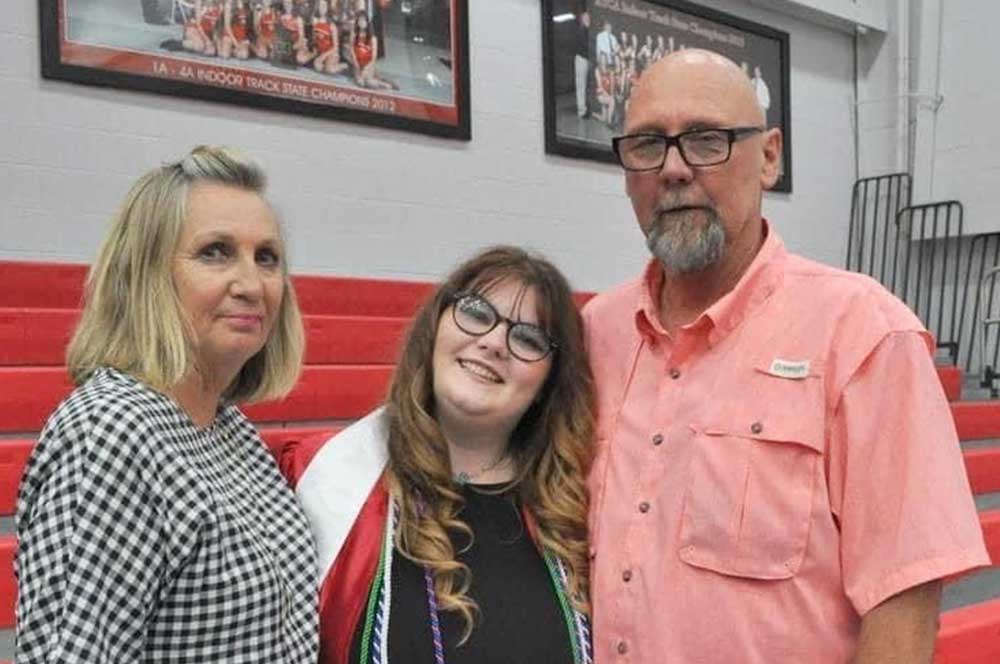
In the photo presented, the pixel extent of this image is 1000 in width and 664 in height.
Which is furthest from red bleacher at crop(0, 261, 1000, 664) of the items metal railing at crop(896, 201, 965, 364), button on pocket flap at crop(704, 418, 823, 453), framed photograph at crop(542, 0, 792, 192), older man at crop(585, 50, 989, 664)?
metal railing at crop(896, 201, 965, 364)

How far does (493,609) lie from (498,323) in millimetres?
404

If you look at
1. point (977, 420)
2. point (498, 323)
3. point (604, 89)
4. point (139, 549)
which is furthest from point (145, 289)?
point (604, 89)

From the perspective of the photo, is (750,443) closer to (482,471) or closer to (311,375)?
(482,471)

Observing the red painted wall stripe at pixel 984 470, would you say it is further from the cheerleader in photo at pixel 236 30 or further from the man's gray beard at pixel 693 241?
the cheerleader in photo at pixel 236 30

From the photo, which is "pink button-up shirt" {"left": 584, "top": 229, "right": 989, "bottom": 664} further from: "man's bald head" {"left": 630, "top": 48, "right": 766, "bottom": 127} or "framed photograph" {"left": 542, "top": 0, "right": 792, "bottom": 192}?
"framed photograph" {"left": 542, "top": 0, "right": 792, "bottom": 192}

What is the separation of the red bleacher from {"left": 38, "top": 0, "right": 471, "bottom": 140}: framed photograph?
77 centimetres

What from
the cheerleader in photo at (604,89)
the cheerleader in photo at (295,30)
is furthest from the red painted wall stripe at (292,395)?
the cheerleader in photo at (604,89)

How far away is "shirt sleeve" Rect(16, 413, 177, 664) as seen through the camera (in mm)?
1023

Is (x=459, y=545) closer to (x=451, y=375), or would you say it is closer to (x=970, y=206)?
(x=451, y=375)

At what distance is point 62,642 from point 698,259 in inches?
34.8

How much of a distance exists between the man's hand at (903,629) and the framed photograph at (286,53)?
349 centimetres

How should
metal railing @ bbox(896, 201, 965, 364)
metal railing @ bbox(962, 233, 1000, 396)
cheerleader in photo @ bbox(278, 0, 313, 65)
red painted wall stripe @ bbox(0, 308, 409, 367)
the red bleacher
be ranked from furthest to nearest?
metal railing @ bbox(896, 201, 965, 364) < metal railing @ bbox(962, 233, 1000, 396) < cheerleader in photo @ bbox(278, 0, 313, 65) < red painted wall stripe @ bbox(0, 308, 409, 367) < the red bleacher

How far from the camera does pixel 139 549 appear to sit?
1062 millimetres

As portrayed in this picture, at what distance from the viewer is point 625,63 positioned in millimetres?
5477
